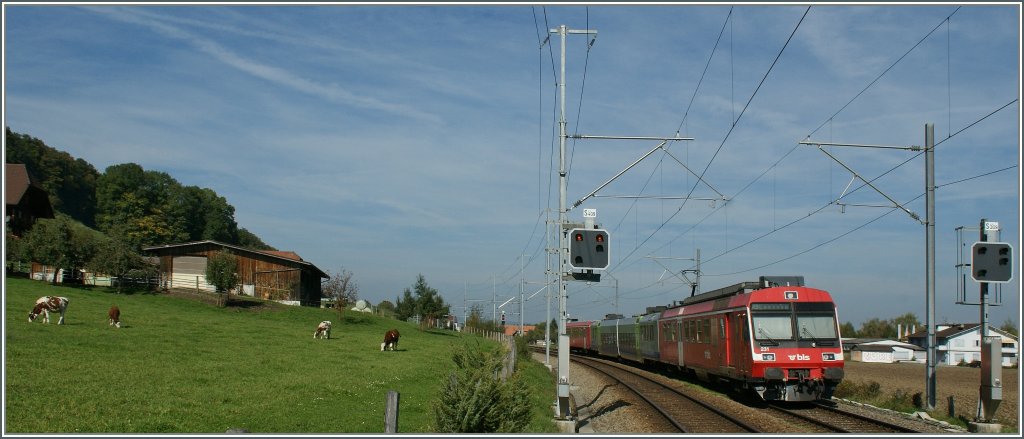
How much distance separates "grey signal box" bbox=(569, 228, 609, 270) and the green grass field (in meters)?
3.64

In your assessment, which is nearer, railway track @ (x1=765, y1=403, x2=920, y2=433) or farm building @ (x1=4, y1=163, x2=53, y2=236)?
railway track @ (x1=765, y1=403, x2=920, y2=433)

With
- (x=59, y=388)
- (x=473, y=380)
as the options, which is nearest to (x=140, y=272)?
(x=59, y=388)

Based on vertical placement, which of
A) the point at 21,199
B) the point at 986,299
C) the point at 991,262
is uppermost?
the point at 21,199

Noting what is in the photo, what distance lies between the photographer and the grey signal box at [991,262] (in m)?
20.8

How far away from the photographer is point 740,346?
25.6m

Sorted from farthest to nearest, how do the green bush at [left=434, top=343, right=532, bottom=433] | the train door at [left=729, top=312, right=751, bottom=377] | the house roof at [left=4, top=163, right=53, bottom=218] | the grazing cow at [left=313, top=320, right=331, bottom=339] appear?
1. the house roof at [left=4, top=163, right=53, bottom=218]
2. the grazing cow at [left=313, top=320, right=331, bottom=339]
3. the train door at [left=729, top=312, right=751, bottom=377]
4. the green bush at [left=434, top=343, right=532, bottom=433]

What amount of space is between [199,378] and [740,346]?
15.5 metres

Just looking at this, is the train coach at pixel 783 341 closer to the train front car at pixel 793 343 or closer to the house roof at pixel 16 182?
the train front car at pixel 793 343

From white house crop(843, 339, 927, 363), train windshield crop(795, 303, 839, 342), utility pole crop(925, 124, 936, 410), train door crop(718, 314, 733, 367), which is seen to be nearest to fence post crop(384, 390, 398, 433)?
train windshield crop(795, 303, 839, 342)

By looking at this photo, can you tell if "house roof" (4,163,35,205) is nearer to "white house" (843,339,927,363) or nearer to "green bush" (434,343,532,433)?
"green bush" (434,343,532,433)

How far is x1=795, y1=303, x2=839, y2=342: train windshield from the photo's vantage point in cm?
2488

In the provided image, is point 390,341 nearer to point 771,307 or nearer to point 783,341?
point 771,307

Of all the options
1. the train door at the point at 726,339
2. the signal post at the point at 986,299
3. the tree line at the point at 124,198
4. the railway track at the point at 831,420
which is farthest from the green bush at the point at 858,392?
the tree line at the point at 124,198

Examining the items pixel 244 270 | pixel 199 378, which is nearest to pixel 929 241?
pixel 199 378
